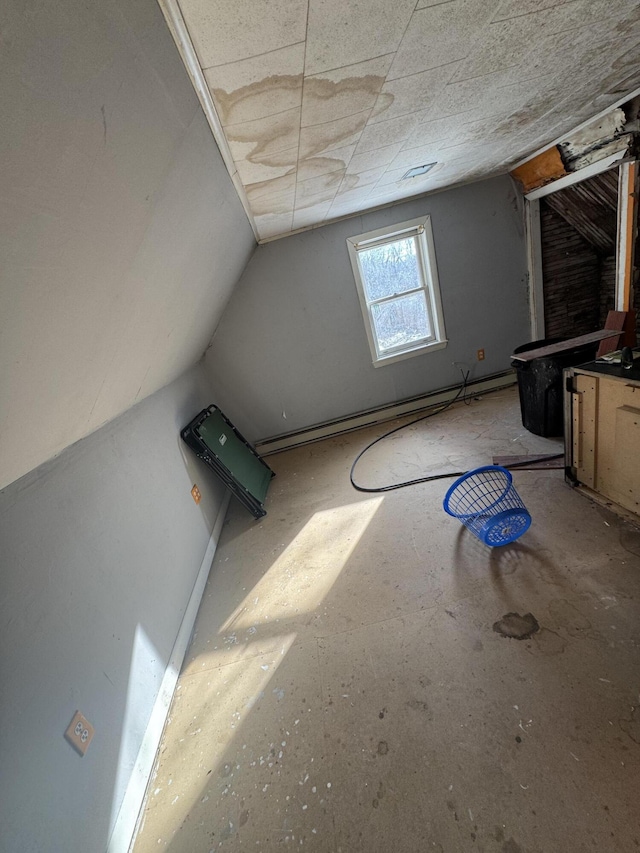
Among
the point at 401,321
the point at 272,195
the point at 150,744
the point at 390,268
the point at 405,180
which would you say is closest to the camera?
the point at 150,744

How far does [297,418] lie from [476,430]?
1881mm

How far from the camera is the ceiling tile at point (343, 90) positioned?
115 centimetres

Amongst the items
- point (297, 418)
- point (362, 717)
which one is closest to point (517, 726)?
point (362, 717)

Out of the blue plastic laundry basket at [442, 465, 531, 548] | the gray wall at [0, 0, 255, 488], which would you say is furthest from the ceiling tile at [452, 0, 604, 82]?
the blue plastic laundry basket at [442, 465, 531, 548]

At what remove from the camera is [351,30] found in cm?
98

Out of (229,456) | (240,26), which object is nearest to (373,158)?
(240,26)

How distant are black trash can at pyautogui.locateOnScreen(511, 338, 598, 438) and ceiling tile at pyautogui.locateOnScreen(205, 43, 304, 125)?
2.45 meters

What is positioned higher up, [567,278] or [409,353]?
[567,278]

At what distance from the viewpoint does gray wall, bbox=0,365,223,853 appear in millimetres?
987

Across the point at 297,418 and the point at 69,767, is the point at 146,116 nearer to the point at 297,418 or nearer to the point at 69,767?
the point at 69,767

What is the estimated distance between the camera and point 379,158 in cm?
205

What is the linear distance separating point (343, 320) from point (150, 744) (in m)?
3.49

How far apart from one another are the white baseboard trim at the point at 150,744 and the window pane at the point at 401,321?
3011mm

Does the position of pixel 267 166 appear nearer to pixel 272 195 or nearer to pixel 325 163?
pixel 325 163
